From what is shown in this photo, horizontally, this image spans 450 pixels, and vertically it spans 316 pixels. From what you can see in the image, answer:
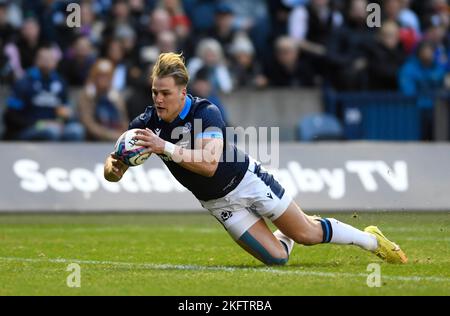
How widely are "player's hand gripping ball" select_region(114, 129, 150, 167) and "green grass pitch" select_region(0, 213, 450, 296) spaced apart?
0.98 meters

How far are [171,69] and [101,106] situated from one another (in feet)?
29.4

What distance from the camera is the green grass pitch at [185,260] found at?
8164 mm

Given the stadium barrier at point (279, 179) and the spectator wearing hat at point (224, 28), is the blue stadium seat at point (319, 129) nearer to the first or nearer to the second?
the stadium barrier at point (279, 179)

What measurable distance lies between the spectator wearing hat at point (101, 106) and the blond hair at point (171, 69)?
8632 millimetres

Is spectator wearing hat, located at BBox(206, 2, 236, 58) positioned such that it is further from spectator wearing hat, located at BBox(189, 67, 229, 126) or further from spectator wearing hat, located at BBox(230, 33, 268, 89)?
spectator wearing hat, located at BBox(189, 67, 229, 126)

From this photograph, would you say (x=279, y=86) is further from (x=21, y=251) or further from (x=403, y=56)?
(x=21, y=251)

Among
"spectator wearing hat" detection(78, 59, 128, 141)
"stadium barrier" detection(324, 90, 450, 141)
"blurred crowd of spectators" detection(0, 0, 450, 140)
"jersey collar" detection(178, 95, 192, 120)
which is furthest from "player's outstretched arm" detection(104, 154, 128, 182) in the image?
"stadium barrier" detection(324, 90, 450, 141)

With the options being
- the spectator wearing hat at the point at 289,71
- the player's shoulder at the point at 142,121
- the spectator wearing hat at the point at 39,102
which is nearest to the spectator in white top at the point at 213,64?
the spectator wearing hat at the point at 289,71

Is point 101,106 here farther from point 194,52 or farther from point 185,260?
point 185,260

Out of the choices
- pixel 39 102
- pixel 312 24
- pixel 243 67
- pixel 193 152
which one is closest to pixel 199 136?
pixel 193 152

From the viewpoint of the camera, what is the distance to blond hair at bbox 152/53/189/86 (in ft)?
30.2

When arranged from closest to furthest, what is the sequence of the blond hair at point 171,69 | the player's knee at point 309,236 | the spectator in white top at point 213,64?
the blond hair at point 171,69
the player's knee at point 309,236
the spectator in white top at point 213,64

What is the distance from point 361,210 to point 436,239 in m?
3.16

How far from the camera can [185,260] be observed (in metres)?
10.4
